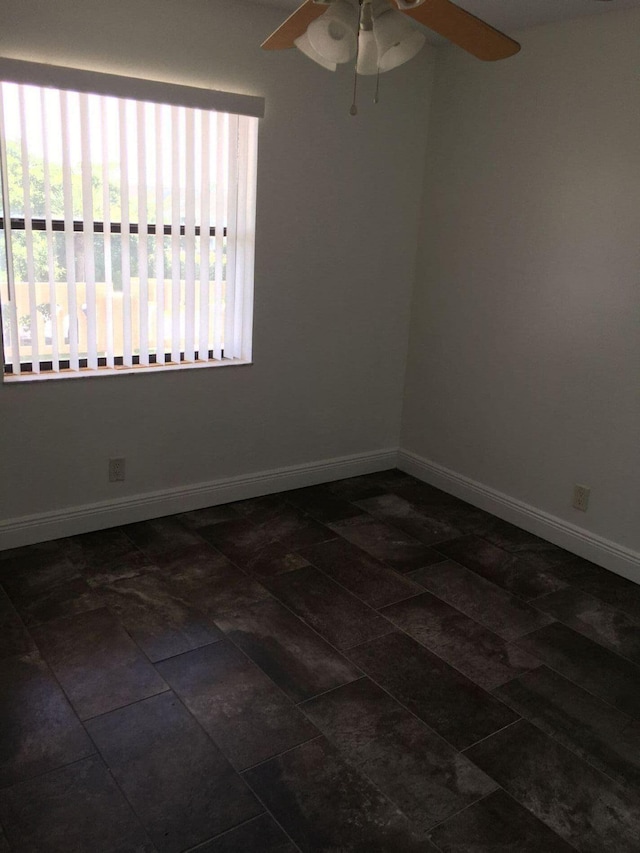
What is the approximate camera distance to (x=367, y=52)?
1.77 m

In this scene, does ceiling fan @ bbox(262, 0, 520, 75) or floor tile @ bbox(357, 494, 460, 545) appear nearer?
ceiling fan @ bbox(262, 0, 520, 75)

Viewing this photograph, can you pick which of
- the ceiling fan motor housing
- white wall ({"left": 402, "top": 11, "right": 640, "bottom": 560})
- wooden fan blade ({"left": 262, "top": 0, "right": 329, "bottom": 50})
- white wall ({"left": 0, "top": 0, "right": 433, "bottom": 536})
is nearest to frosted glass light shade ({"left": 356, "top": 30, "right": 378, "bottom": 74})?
wooden fan blade ({"left": 262, "top": 0, "right": 329, "bottom": 50})

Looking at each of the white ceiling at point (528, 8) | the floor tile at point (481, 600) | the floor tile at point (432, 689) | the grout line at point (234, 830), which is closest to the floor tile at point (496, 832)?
the floor tile at point (432, 689)

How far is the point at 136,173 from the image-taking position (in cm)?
309

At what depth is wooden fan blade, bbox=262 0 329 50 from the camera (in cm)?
169

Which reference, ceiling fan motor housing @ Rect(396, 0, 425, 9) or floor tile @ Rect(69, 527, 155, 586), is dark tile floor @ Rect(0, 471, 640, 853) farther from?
ceiling fan motor housing @ Rect(396, 0, 425, 9)

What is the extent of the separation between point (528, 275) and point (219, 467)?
1.83 metres

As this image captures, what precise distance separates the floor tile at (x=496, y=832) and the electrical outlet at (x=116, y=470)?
84.7 inches

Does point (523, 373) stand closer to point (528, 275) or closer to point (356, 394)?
point (528, 275)

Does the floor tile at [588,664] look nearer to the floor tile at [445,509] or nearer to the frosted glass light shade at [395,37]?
the floor tile at [445,509]

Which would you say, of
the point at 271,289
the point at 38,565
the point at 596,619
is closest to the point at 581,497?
the point at 596,619

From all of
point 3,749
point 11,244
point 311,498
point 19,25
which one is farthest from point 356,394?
point 3,749

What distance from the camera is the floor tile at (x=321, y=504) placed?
12.2ft

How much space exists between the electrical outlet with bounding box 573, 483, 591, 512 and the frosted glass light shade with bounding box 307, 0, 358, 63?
2357 mm
